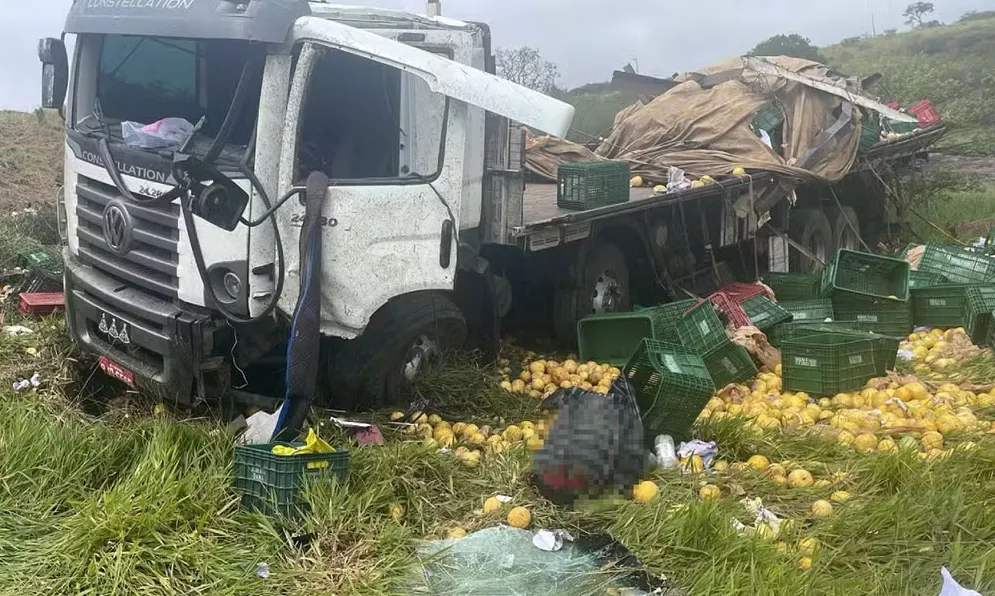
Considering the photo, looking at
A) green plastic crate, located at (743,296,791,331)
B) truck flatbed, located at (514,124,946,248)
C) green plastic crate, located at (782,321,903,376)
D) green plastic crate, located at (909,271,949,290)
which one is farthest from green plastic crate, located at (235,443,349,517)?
green plastic crate, located at (909,271,949,290)

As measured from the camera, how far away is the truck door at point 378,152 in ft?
15.7

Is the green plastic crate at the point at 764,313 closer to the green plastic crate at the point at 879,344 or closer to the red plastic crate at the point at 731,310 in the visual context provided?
the red plastic crate at the point at 731,310

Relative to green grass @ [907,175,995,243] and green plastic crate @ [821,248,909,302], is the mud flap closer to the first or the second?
green plastic crate @ [821,248,909,302]

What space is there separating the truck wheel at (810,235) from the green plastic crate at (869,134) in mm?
913

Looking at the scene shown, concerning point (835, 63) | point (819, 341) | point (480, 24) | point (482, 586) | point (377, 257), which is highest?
point (835, 63)

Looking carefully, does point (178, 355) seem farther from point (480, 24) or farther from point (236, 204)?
point (480, 24)

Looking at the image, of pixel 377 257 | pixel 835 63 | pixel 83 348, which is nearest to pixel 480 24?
pixel 377 257

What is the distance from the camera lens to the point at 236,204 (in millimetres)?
4723

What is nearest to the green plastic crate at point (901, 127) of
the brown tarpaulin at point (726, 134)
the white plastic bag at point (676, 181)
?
the brown tarpaulin at point (726, 134)

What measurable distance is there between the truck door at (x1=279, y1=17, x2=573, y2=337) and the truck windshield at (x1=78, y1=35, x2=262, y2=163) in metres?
0.38

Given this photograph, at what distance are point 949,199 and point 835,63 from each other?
18.1m

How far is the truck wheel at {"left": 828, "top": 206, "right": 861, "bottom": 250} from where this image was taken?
1097 centimetres

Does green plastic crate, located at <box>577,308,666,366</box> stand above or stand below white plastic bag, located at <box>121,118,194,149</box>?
below

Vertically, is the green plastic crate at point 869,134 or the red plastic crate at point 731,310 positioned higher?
the green plastic crate at point 869,134
